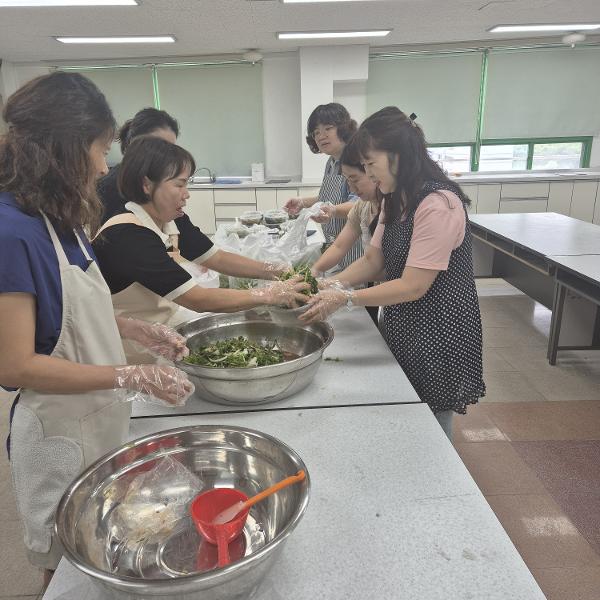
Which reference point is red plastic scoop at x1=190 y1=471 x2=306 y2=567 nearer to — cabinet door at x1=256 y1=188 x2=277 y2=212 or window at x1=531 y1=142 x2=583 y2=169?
cabinet door at x1=256 y1=188 x2=277 y2=212

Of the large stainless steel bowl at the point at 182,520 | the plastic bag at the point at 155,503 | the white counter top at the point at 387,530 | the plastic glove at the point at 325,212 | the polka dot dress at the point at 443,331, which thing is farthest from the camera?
the plastic glove at the point at 325,212

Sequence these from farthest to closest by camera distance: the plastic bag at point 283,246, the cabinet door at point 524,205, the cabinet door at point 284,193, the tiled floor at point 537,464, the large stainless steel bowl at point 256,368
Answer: the cabinet door at point 284,193 → the cabinet door at point 524,205 → the plastic bag at point 283,246 → the tiled floor at point 537,464 → the large stainless steel bowl at point 256,368

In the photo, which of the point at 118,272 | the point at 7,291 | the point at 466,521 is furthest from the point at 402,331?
the point at 7,291

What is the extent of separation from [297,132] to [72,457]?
19.2 feet

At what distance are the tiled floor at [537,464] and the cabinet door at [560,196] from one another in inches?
112

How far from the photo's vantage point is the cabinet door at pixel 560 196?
5.82 meters

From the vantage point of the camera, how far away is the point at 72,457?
1142mm

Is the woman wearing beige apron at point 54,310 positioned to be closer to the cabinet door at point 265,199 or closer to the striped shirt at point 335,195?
the striped shirt at point 335,195

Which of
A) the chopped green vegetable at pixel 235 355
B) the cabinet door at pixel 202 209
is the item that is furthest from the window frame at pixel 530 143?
the chopped green vegetable at pixel 235 355

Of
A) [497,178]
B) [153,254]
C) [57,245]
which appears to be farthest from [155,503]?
[497,178]

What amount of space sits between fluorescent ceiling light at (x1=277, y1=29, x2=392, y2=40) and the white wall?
92 centimetres

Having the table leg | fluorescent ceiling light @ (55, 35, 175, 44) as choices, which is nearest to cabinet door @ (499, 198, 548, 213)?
the table leg

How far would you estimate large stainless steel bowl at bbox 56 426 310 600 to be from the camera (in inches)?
26.5

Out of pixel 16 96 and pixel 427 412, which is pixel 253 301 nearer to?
pixel 427 412
